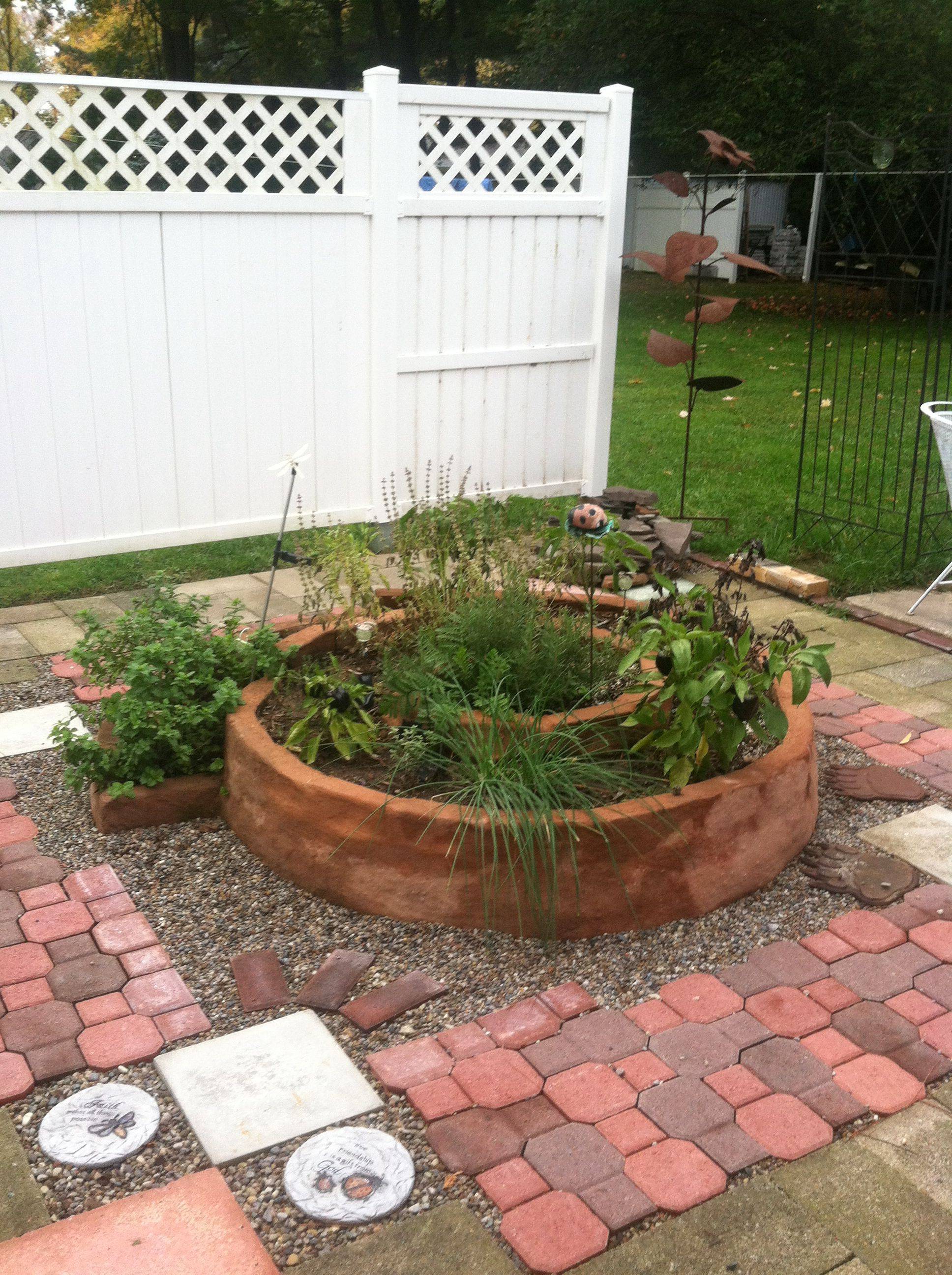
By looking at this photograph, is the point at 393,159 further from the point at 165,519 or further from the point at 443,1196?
the point at 443,1196

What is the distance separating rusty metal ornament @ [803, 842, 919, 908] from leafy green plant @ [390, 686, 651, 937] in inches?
23.4

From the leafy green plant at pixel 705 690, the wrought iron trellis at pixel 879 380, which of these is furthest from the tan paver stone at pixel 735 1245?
the wrought iron trellis at pixel 879 380

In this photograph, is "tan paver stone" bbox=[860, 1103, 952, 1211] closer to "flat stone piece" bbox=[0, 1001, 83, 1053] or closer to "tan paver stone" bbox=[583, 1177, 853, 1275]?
"tan paver stone" bbox=[583, 1177, 853, 1275]

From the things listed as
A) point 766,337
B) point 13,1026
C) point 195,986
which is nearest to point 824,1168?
point 195,986

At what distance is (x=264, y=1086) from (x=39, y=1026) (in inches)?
22.8

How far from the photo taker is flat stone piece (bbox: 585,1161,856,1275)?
2189 mm

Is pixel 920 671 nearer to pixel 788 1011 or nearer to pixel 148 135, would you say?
pixel 788 1011

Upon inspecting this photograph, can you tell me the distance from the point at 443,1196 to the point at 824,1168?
2.49 feet

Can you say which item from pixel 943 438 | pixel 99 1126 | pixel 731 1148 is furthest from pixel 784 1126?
pixel 943 438

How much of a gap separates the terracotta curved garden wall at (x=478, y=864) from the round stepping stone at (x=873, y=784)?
602mm

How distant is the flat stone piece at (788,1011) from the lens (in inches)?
113

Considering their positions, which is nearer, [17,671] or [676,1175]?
[676,1175]

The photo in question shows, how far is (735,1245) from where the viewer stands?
224 centimetres

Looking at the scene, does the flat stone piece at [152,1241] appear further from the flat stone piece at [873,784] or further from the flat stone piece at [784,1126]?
the flat stone piece at [873,784]
